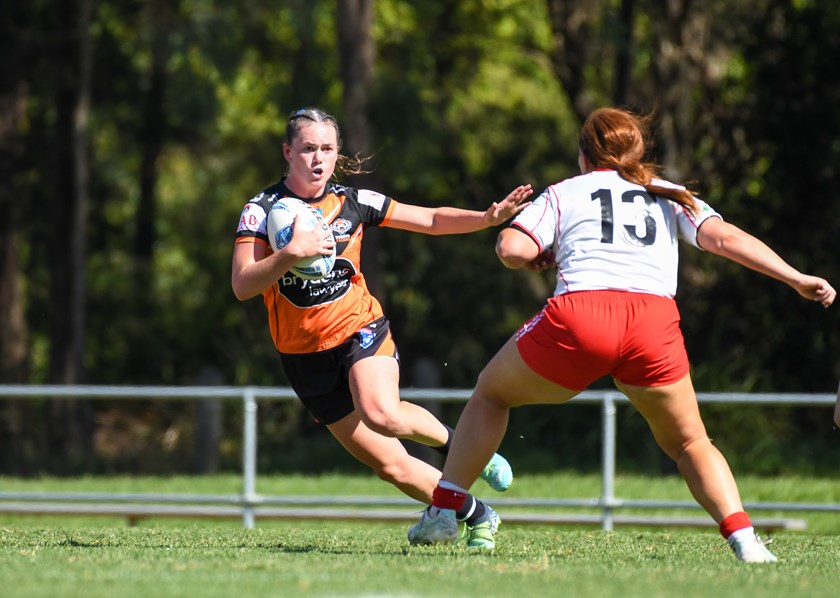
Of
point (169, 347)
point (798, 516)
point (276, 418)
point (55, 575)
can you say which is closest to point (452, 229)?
point (55, 575)

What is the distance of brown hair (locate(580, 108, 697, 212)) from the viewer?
6.00 m

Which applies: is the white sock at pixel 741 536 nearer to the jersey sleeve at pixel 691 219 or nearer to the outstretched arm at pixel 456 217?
the jersey sleeve at pixel 691 219

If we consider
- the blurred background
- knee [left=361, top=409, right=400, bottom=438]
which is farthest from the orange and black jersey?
the blurred background

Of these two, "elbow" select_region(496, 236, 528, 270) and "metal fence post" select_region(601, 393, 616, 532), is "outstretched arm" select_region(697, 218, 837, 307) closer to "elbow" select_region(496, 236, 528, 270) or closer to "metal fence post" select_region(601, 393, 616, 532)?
"elbow" select_region(496, 236, 528, 270)

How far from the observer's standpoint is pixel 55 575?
5.38 m

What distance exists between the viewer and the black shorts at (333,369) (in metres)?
6.63

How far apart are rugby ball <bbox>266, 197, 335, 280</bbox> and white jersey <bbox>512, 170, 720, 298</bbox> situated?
0.98 metres

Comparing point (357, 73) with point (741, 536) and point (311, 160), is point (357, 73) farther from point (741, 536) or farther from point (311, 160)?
point (741, 536)

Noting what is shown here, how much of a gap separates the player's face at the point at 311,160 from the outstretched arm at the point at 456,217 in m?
0.42

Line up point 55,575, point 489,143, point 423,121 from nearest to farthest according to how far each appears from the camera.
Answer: point 55,575 → point 423,121 → point 489,143

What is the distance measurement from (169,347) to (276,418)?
565cm

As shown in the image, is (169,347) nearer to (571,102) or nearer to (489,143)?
(489,143)

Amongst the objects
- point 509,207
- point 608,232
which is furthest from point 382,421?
point 608,232

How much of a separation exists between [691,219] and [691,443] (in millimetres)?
954
